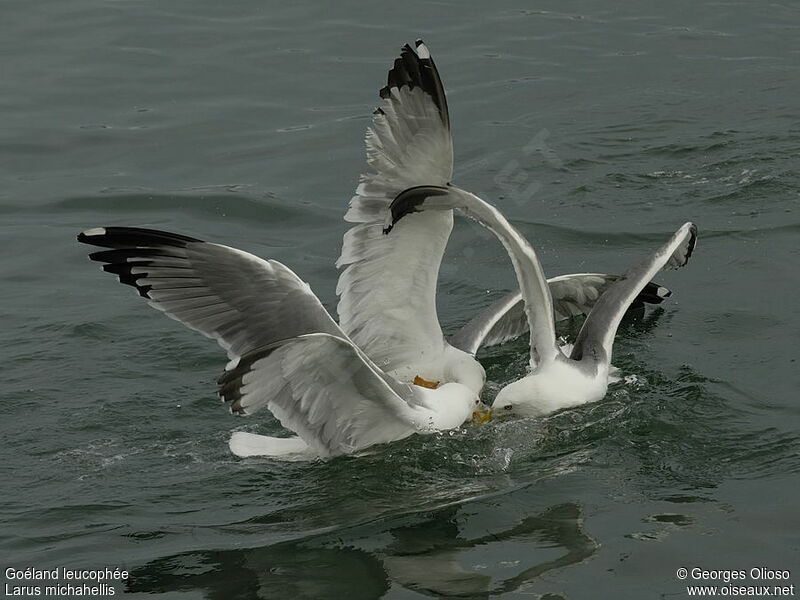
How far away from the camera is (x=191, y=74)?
1580 centimetres

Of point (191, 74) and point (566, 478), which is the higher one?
point (191, 74)

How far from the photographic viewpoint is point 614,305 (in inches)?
363

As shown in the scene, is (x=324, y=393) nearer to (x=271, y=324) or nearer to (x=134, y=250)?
(x=271, y=324)

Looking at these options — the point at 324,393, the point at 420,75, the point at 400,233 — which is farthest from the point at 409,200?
the point at 324,393

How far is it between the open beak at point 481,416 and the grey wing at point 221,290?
133cm

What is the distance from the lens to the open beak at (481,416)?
8477mm

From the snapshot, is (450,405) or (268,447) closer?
(268,447)

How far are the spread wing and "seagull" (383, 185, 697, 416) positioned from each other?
0.18 meters

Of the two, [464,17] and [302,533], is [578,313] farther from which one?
[464,17]

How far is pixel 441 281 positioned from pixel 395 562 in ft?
15.8

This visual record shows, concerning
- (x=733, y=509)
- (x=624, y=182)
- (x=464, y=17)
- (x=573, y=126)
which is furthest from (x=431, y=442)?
(x=464, y=17)

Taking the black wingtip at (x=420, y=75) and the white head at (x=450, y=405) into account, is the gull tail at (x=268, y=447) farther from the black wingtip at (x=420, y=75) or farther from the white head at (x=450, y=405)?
the black wingtip at (x=420, y=75)

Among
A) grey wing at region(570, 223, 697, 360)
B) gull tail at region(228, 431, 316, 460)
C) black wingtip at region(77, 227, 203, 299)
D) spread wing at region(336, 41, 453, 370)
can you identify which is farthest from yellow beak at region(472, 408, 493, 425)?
black wingtip at region(77, 227, 203, 299)

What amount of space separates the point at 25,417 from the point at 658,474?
4.06 m
